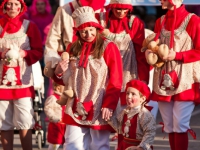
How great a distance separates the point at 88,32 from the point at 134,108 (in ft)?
2.72

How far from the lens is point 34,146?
11.4 meters

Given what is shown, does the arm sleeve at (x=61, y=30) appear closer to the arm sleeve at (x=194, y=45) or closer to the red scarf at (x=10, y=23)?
the red scarf at (x=10, y=23)

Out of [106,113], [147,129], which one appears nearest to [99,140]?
[106,113]

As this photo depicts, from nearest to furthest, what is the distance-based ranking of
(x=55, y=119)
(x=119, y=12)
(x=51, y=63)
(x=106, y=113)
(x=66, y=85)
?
(x=106, y=113) → (x=66, y=85) → (x=51, y=63) → (x=119, y=12) → (x=55, y=119)

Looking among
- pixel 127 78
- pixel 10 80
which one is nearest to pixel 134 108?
pixel 127 78

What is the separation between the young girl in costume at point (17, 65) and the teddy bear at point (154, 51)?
4.46ft

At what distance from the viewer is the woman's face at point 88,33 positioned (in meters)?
8.36

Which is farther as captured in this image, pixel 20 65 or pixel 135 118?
pixel 20 65

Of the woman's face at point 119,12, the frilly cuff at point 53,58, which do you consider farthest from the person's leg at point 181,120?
the frilly cuff at point 53,58

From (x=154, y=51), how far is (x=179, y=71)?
1.13ft

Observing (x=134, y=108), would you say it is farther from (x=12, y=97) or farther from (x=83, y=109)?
(x=12, y=97)

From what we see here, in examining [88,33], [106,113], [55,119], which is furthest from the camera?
[55,119]

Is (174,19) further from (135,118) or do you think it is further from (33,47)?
(33,47)

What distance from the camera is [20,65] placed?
9.73 m
